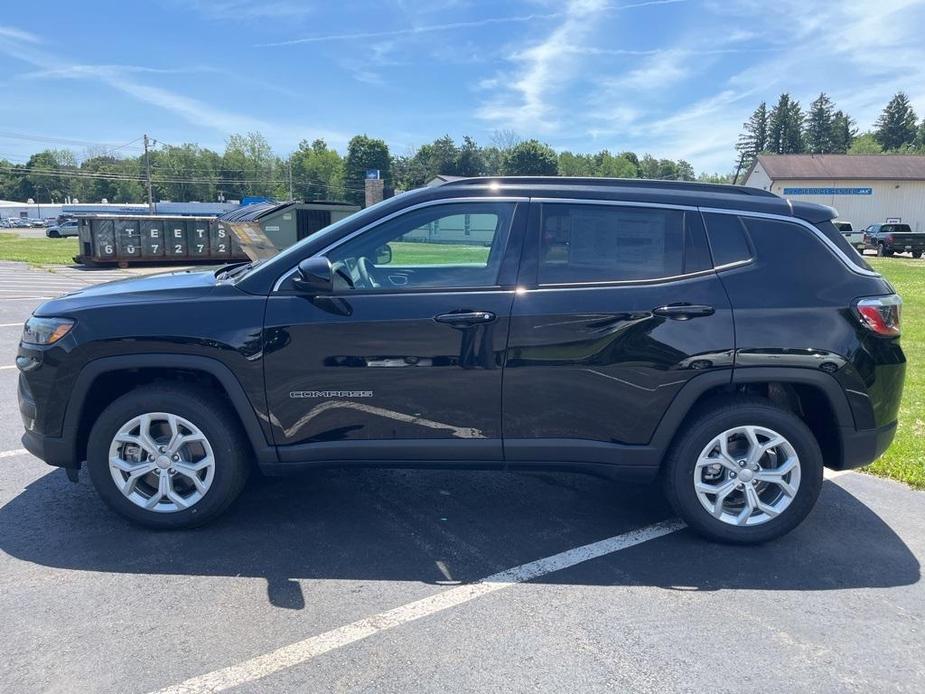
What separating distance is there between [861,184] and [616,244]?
59.4 metres

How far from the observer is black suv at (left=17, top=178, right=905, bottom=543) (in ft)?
11.3

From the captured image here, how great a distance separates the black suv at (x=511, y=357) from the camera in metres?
3.43

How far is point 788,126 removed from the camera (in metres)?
113

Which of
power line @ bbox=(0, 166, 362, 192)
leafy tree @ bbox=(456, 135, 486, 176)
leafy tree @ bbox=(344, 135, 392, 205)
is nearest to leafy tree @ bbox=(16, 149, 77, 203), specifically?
power line @ bbox=(0, 166, 362, 192)

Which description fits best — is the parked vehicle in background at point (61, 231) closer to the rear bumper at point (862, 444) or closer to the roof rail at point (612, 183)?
the roof rail at point (612, 183)

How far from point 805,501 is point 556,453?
4.54 feet

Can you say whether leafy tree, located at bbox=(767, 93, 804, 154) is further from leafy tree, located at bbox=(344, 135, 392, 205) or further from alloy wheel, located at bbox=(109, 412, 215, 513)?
alloy wheel, located at bbox=(109, 412, 215, 513)

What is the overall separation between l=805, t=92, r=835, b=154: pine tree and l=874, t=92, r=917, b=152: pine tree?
26.7 ft

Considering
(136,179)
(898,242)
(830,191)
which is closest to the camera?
(898,242)

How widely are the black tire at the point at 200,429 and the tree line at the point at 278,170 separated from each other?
98.0 meters

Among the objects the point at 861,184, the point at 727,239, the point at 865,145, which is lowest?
the point at 727,239

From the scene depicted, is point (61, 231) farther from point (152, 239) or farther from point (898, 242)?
point (898, 242)

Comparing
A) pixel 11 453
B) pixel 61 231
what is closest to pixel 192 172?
pixel 61 231

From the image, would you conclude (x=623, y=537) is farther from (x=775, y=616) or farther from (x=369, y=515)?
(x=369, y=515)
